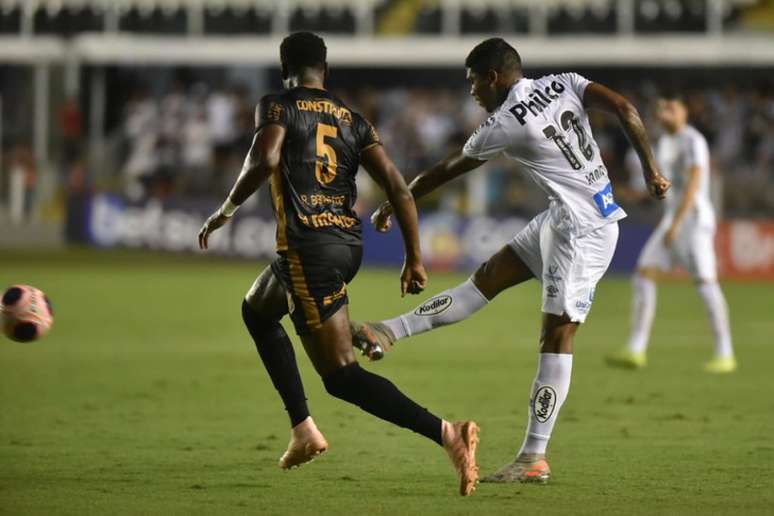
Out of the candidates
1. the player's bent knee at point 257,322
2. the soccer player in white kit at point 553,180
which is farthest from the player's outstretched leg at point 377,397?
the player's bent knee at point 257,322

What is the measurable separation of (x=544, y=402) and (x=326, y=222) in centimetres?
158

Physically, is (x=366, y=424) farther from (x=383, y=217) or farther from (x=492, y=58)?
(x=492, y=58)

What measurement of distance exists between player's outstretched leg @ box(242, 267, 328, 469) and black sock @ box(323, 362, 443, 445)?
0.54m

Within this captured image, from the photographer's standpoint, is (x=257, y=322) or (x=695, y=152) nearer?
(x=257, y=322)

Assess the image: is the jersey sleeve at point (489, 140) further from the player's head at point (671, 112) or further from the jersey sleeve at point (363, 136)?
the player's head at point (671, 112)

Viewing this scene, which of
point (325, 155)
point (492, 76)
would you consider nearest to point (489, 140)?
point (492, 76)

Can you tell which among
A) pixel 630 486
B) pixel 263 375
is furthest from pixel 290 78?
pixel 263 375

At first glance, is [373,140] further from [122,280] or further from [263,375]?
[122,280]

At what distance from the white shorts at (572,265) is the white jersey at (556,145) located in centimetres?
6

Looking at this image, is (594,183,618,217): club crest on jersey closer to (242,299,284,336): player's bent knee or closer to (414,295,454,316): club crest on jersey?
(414,295,454,316): club crest on jersey

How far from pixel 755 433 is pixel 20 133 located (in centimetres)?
2770

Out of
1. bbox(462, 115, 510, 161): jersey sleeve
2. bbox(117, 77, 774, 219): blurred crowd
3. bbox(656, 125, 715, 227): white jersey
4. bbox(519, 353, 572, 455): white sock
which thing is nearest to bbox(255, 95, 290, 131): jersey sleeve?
bbox(462, 115, 510, 161): jersey sleeve

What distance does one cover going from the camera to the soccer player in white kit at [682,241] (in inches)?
519

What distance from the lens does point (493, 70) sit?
786 centimetres
